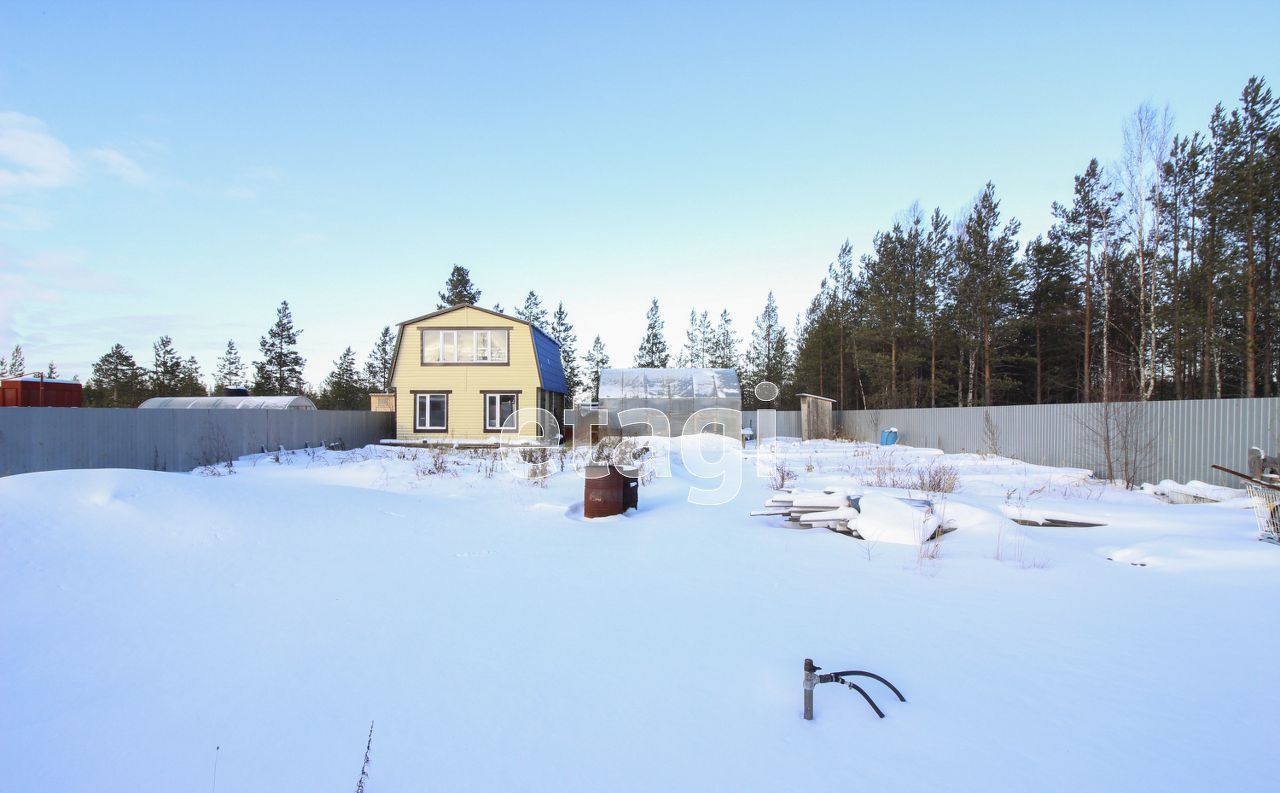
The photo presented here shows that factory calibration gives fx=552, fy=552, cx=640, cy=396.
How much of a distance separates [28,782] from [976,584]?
222 inches

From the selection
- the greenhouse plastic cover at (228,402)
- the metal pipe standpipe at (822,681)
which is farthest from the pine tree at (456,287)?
the metal pipe standpipe at (822,681)

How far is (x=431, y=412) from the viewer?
22.0 m

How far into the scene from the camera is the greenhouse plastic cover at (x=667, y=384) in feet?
86.9

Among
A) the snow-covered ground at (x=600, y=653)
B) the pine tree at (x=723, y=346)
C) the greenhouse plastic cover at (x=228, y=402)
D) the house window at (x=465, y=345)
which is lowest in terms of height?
the snow-covered ground at (x=600, y=653)

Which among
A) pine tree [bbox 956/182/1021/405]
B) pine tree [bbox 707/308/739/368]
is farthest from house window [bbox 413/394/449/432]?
pine tree [bbox 707/308/739/368]

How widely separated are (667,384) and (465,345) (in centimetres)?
972

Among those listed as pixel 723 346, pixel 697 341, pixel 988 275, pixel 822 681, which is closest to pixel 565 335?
pixel 697 341

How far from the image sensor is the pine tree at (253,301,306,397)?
152ft

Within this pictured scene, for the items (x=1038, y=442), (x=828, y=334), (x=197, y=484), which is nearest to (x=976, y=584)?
(x=197, y=484)

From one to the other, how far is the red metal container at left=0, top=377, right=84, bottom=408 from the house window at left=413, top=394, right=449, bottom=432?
11365 millimetres

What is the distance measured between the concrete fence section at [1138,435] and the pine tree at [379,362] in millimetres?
51079

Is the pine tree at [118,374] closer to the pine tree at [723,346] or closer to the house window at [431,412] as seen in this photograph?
the house window at [431,412]

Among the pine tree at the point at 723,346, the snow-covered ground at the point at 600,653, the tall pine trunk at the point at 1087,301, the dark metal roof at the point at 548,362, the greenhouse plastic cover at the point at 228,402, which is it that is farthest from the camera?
the pine tree at the point at 723,346

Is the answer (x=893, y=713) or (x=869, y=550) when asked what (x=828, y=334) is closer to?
(x=869, y=550)
